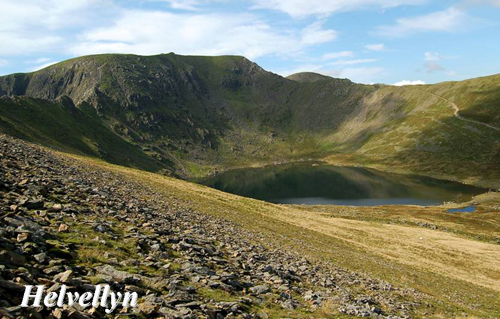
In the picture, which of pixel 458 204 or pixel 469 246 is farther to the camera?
pixel 458 204

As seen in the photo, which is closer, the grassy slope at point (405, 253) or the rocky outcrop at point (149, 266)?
the rocky outcrop at point (149, 266)

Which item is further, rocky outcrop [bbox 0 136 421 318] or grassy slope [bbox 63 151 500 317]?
grassy slope [bbox 63 151 500 317]

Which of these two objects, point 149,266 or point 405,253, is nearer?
point 149,266

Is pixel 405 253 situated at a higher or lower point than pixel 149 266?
lower

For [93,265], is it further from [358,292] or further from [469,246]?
[469,246]

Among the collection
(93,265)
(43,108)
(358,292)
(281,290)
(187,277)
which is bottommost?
(358,292)

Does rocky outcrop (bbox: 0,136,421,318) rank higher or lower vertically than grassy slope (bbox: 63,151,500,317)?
higher

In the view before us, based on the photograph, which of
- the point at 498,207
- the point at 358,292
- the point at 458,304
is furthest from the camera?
the point at 498,207

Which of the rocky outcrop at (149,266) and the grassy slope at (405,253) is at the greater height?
the rocky outcrop at (149,266)

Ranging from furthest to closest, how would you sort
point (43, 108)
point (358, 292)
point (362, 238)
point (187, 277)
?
point (43, 108) → point (362, 238) → point (358, 292) → point (187, 277)

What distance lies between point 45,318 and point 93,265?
16.5 ft

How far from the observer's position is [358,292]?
2242cm

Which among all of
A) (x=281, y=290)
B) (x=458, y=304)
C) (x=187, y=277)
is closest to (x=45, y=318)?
(x=187, y=277)

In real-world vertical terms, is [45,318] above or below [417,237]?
above
